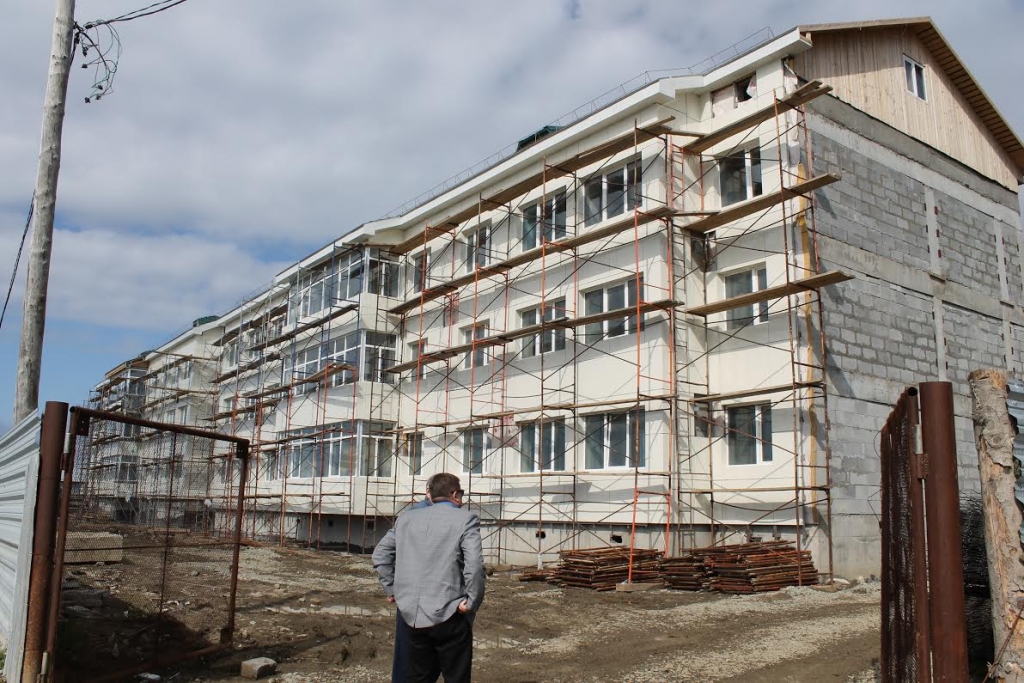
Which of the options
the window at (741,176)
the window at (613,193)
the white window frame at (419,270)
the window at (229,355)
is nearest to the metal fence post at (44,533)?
the window at (613,193)

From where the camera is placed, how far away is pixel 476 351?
933 inches

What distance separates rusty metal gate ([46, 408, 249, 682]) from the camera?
6.32m

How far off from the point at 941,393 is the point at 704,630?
7.95 meters

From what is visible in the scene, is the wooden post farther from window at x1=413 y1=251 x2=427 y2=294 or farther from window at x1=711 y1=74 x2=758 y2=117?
window at x1=413 y1=251 x2=427 y2=294

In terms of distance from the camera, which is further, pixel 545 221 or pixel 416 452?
pixel 416 452

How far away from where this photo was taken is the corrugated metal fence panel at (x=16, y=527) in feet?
19.7

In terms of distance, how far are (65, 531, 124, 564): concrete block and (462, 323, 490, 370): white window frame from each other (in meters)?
15.3

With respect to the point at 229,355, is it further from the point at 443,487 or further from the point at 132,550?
the point at 443,487

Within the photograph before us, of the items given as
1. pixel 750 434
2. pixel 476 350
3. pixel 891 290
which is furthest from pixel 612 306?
pixel 891 290

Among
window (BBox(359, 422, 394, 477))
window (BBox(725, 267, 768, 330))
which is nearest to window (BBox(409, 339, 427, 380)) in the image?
window (BBox(359, 422, 394, 477))

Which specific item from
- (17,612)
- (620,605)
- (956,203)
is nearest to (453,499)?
(17,612)

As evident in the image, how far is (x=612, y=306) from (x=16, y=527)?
48.3ft

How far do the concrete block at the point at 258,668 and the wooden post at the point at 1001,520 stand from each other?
556 cm

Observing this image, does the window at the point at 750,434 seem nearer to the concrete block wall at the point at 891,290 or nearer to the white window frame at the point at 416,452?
the concrete block wall at the point at 891,290
